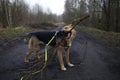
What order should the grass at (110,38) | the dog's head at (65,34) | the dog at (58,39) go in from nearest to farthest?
1. the dog's head at (65,34)
2. the dog at (58,39)
3. the grass at (110,38)

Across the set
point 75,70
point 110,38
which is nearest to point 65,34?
point 75,70

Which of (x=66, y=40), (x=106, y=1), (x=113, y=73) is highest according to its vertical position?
(x=106, y=1)

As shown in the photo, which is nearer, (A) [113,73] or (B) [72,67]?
(A) [113,73]

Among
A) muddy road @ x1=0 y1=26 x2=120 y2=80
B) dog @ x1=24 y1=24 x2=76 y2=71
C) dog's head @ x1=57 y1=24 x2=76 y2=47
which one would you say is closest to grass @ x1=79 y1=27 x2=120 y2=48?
muddy road @ x1=0 y1=26 x2=120 y2=80

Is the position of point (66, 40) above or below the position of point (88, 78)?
above

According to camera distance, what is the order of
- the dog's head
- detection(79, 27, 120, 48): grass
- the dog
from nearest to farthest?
the dog's head, the dog, detection(79, 27, 120, 48): grass

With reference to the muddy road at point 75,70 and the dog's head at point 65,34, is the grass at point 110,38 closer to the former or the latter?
the muddy road at point 75,70

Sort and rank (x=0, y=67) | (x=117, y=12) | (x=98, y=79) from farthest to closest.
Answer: (x=117, y=12)
(x=0, y=67)
(x=98, y=79)

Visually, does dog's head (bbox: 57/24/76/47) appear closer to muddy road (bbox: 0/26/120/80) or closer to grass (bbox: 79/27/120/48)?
muddy road (bbox: 0/26/120/80)

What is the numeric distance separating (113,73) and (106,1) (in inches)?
930

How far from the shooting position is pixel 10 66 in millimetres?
7348

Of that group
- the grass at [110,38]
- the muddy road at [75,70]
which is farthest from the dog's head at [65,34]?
the grass at [110,38]

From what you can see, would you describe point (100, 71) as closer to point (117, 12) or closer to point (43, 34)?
point (43, 34)

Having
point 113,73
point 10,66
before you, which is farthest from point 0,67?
point 113,73
